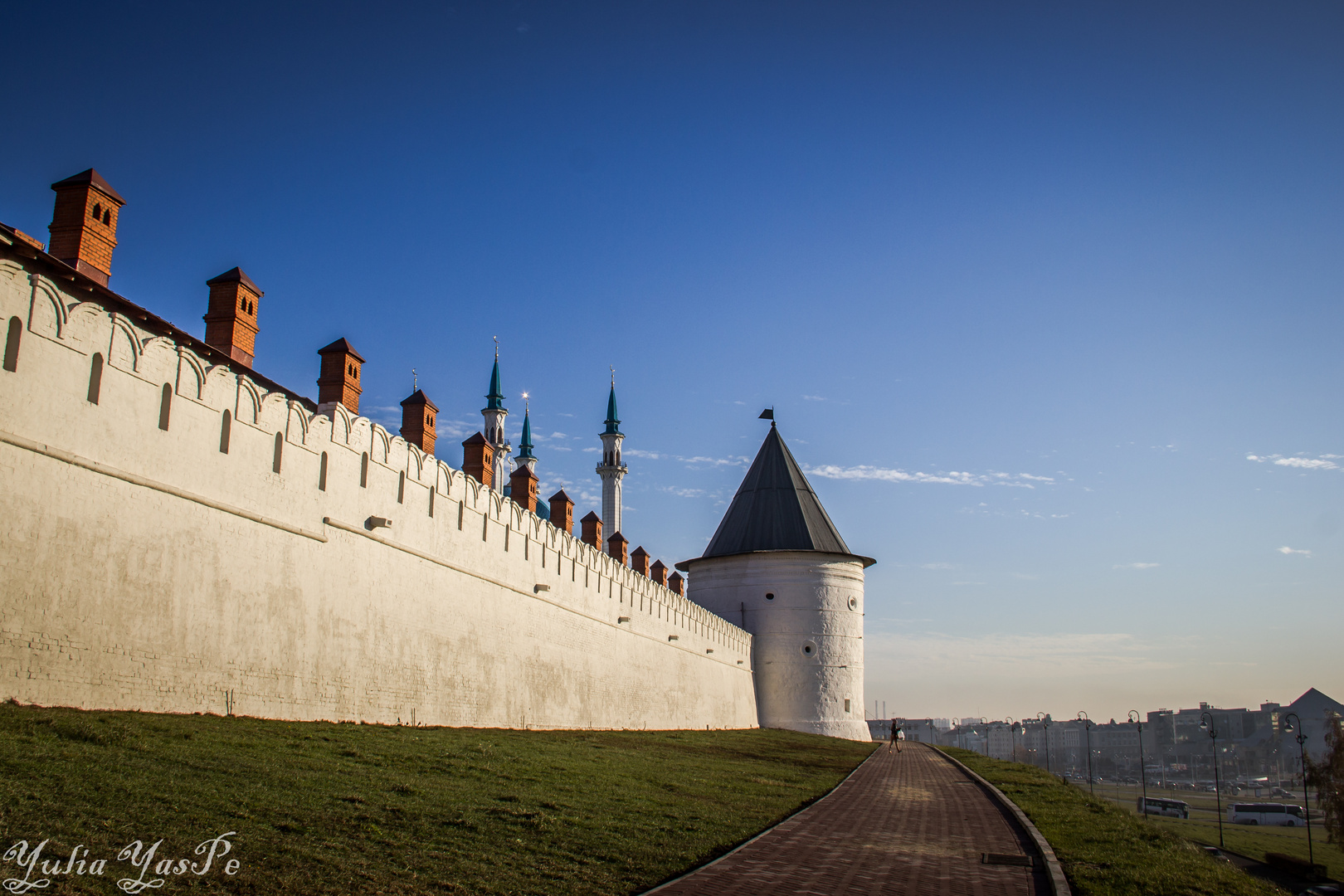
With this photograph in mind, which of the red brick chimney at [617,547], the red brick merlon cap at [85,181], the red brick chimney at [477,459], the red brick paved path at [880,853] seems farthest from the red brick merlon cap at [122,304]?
the red brick chimney at [617,547]

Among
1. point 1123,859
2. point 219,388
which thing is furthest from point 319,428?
point 1123,859

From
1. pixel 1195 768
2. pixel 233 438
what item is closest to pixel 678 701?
pixel 233 438

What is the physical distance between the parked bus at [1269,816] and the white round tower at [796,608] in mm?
34164

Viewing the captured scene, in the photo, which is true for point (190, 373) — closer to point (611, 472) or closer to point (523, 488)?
point (523, 488)

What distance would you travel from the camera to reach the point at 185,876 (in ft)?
16.1

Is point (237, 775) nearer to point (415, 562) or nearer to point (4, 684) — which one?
point (4, 684)

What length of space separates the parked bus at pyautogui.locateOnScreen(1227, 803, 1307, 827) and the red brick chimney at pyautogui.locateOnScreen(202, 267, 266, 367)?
63.3 meters

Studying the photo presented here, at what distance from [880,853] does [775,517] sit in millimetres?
30399

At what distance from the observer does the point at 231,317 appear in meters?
13.8

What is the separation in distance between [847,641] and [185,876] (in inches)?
1327

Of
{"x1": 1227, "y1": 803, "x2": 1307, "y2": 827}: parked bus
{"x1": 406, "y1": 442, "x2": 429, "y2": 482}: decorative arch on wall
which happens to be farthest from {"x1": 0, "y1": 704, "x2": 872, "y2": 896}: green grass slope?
{"x1": 1227, "y1": 803, "x2": 1307, "y2": 827}: parked bus

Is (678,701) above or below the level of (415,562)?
below

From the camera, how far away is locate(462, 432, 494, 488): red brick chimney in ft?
57.8

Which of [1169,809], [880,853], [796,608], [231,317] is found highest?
[231,317]
